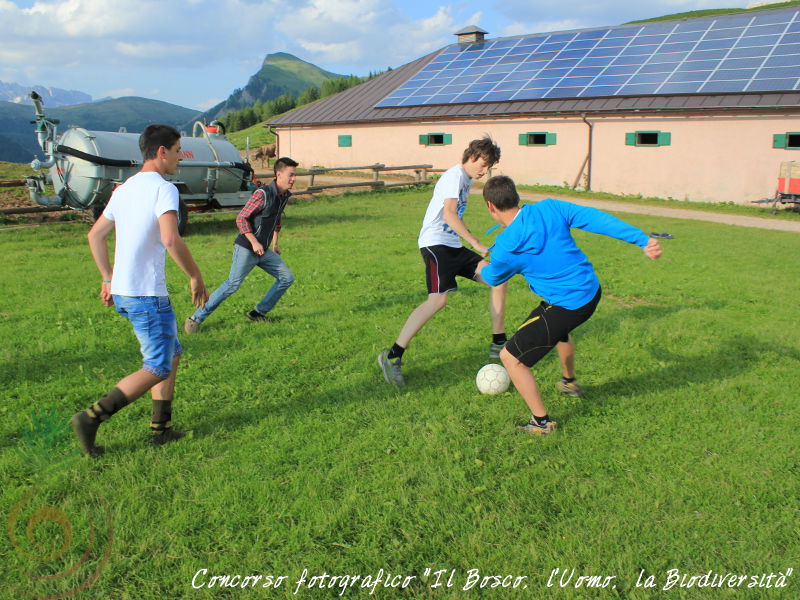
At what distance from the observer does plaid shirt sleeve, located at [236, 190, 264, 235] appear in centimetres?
675

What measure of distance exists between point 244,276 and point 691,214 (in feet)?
55.4

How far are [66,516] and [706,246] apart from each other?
1297cm

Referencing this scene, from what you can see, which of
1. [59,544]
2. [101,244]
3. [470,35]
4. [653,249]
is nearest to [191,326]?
Answer: [101,244]

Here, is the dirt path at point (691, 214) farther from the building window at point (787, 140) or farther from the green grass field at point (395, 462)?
the green grass field at point (395, 462)

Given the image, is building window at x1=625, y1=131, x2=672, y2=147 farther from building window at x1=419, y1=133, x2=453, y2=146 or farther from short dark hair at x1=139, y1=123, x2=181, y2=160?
short dark hair at x1=139, y1=123, x2=181, y2=160

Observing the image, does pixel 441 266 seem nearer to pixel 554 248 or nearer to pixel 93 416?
pixel 554 248

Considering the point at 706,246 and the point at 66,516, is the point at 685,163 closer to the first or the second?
the point at 706,246

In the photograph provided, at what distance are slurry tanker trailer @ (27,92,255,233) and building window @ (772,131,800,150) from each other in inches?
688

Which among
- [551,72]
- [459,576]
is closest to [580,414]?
[459,576]

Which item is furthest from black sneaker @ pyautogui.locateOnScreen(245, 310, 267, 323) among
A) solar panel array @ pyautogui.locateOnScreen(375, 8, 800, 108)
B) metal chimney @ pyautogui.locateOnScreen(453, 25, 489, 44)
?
metal chimney @ pyautogui.locateOnScreen(453, 25, 489, 44)

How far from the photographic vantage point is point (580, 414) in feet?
15.6

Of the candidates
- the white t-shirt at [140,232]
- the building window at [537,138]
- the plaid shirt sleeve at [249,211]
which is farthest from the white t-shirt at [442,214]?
the building window at [537,138]

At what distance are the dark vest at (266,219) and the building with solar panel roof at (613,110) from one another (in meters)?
19.3

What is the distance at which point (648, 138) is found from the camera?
74.9ft
